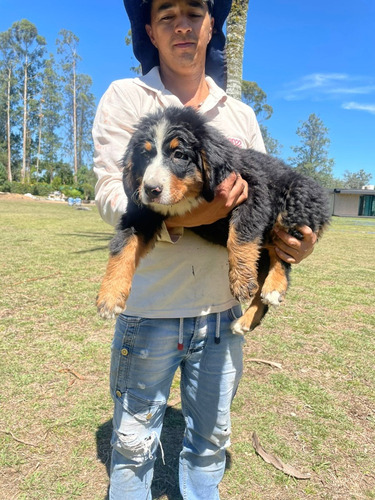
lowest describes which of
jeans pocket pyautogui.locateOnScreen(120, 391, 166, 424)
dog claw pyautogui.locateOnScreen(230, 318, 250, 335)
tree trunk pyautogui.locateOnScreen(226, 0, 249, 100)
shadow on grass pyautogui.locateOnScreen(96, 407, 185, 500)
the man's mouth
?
shadow on grass pyautogui.locateOnScreen(96, 407, 185, 500)

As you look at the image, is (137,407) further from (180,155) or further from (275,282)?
(180,155)

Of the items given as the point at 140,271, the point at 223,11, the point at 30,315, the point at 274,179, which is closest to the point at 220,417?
the point at 140,271

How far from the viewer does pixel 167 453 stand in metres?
3.01

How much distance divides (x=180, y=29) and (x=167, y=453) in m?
3.00

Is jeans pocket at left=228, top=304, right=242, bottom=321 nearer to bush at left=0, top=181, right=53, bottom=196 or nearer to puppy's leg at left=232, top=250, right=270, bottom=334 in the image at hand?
puppy's leg at left=232, top=250, right=270, bottom=334

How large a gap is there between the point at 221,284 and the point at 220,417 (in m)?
0.81

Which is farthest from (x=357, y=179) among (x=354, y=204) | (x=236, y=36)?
(x=236, y=36)

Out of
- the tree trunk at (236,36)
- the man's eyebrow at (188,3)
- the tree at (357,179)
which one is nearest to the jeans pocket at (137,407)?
the man's eyebrow at (188,3)

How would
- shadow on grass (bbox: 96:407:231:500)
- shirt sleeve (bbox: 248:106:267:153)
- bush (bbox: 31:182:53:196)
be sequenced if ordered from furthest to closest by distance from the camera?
bush (bbox: 31:182:53:196) → shadow on grass (bbox: 96:407:231:500) → shirt sleeve (bbox: 248:106:267:153)

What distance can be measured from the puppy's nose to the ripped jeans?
26.7 inches

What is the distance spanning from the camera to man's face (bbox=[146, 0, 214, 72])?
A: 6.80 feet

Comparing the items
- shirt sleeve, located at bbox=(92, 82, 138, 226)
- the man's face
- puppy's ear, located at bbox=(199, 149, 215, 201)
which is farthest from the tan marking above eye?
the man's face

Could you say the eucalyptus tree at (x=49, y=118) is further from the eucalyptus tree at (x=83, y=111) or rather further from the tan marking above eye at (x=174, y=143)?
the tan marking above eye at (x=174, y=143)

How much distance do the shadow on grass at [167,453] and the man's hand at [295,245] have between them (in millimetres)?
1726
